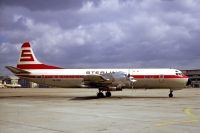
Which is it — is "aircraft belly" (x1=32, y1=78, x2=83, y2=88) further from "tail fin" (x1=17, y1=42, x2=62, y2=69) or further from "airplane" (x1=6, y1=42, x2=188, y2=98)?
"tail fin" (x1=17, y1=42, x2=62, y2=69)

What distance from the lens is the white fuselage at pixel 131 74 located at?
37531mm

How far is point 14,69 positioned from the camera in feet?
131

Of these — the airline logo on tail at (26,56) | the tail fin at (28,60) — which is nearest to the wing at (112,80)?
the tail fin at (28,60)

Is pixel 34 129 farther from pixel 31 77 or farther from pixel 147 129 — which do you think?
pixel 31 77

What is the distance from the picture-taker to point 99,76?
35.3m

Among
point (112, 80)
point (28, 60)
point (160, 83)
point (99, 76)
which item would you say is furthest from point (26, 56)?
point (160, 83)

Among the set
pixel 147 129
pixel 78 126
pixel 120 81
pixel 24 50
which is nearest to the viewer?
pixel 147 129

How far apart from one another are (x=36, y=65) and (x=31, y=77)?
1.72m

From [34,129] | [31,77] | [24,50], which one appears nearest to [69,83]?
[31,77]

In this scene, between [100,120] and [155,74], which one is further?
[155,74]

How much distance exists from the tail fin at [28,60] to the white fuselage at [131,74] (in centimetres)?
65

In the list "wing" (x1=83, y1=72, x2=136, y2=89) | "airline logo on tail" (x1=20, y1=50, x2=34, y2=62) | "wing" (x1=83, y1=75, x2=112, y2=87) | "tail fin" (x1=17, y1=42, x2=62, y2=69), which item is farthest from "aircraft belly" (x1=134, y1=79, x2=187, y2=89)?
"airline logo on tail" (x1=20, y1=50, x2=34, y2=62)

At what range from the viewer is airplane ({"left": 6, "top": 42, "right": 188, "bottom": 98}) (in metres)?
36.7

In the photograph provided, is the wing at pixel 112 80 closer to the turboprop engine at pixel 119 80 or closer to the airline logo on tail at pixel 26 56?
the turboprop engine at pixel 119 80
